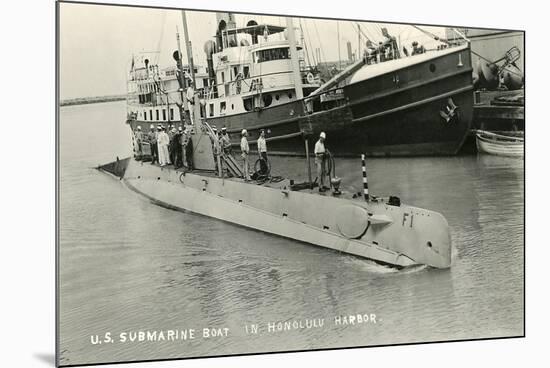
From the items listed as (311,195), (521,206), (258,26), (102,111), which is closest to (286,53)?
(258,26)

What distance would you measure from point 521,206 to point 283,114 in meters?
1.71

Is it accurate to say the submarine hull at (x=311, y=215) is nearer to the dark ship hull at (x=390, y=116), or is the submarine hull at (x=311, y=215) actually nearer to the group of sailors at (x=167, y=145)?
the group of sailors at (x=167, y=145)

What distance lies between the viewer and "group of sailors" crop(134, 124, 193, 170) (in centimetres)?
434

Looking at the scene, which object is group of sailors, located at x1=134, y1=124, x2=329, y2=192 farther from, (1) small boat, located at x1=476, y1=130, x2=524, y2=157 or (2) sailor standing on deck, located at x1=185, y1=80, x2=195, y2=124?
(1) small boat, located at x1=476, y1=130, x2=524, y2=157

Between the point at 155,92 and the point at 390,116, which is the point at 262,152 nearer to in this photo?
the point at 155,92

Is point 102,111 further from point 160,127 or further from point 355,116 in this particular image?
point 355,116

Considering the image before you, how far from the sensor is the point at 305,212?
454cm

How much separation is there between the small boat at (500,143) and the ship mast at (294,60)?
3.98ft

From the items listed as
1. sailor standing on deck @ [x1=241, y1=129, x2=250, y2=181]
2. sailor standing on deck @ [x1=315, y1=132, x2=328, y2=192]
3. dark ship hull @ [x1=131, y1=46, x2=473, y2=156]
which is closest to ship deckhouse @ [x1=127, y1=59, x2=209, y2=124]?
dark ship hull @ [x1=131, y1=46, x2=473, y2=156]

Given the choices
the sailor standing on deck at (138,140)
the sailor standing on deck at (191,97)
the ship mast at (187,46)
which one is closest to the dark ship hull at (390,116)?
the sailor standing on deck at (191,97)

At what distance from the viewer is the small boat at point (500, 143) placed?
4.91 m

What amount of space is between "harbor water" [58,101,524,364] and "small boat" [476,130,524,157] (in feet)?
0.19

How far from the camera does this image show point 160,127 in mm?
4426

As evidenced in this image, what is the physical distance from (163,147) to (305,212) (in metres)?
0.92
